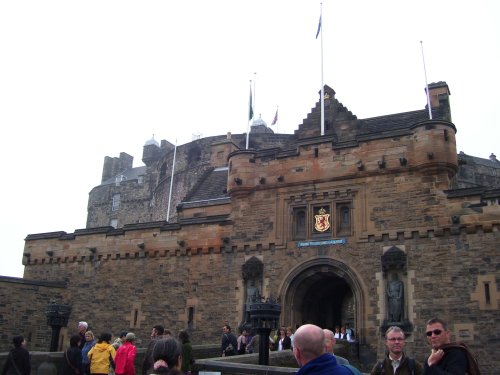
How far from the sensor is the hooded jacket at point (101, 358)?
9.73 m

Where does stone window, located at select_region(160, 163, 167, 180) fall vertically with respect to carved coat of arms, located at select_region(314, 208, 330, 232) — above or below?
above

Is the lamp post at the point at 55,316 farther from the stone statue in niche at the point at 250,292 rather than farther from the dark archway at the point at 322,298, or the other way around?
the dark archway at the point at 322,298

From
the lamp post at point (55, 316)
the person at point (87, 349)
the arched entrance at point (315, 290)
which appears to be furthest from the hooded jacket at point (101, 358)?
the arched entrance at point (315, 290)

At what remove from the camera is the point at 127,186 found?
54.8 m

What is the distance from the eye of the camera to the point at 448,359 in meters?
4.49

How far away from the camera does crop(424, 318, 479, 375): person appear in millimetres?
4410

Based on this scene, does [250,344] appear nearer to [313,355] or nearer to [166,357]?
[166,357]

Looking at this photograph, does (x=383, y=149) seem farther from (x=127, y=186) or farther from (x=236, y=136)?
(x=127, y=186)

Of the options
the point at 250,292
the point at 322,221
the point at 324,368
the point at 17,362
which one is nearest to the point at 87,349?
the point at 17,362

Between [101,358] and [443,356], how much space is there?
271 inches

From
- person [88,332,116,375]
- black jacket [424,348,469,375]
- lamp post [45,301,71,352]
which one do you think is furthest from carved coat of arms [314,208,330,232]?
black jacket [424,348,469,375]

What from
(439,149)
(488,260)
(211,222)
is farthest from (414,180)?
(211,222)

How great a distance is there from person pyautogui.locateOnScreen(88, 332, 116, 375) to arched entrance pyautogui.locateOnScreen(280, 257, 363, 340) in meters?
8.86

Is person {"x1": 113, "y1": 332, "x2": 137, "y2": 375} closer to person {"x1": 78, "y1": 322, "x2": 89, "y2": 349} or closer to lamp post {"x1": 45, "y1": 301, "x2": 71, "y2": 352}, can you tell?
person {"x1": 78, "y1": 322, "x2": 89, "y2": 349}
